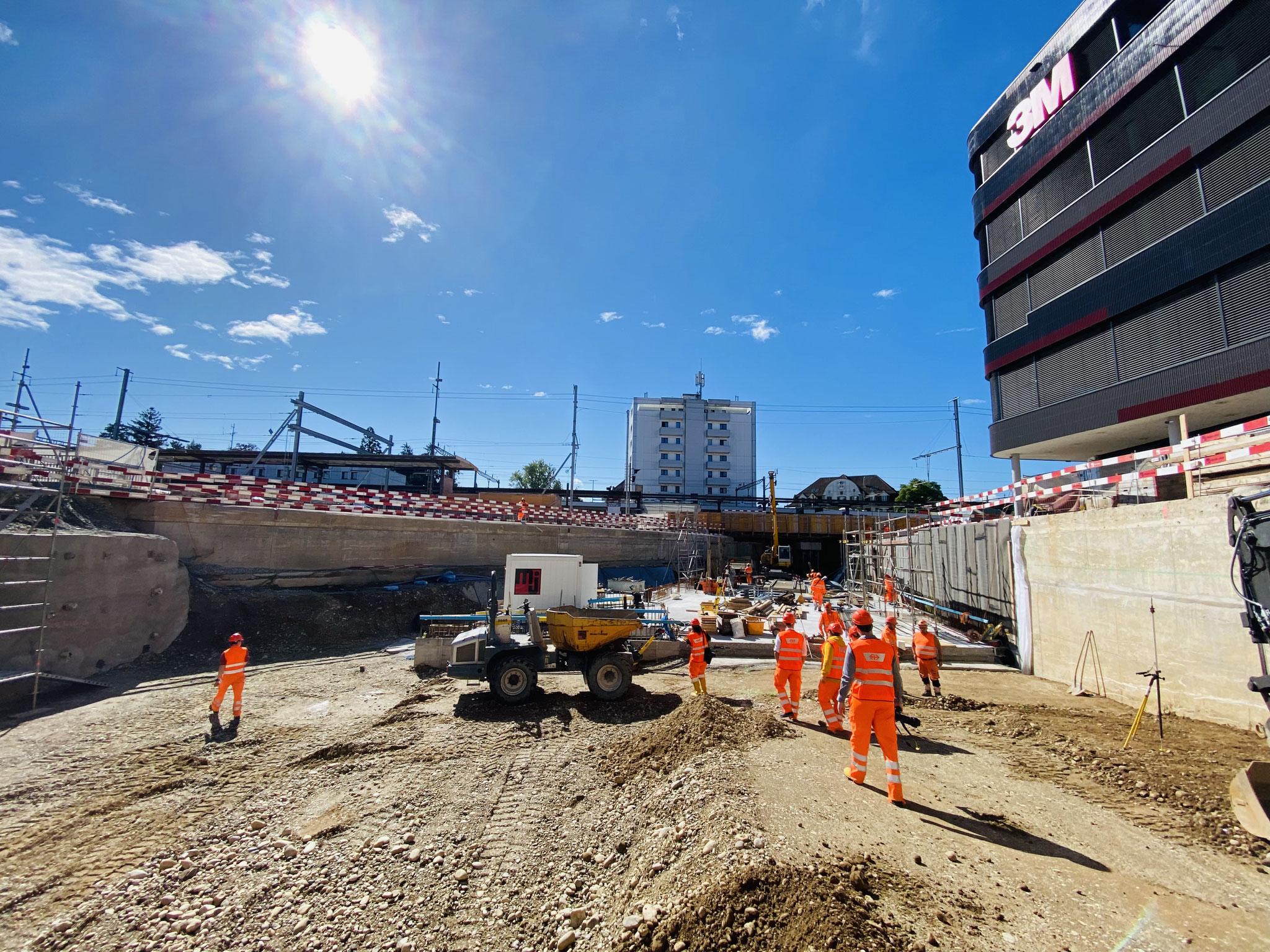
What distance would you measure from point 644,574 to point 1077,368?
74.1ft

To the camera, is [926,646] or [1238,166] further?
[1238,166]

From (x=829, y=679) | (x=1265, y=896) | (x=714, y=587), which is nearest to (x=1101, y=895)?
(x=1265, y=896)

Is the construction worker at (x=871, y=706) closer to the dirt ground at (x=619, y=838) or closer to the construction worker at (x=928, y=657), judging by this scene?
the dirt ground at (x=619, y=838)

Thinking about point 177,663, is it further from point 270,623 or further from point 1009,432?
point 1009,432

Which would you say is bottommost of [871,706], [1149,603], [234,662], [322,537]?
[234,662]

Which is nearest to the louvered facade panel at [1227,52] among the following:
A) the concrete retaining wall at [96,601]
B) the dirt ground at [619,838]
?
the dirt ground at [619,838]

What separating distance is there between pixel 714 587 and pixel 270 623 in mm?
17050

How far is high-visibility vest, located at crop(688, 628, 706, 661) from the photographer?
9414mm

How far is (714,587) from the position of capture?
2456 centimetres


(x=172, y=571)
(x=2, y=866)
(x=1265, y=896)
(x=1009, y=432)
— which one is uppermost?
(x=1009, y=432)

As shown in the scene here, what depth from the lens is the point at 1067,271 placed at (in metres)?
19.8

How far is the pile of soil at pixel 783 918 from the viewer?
10.2 feet

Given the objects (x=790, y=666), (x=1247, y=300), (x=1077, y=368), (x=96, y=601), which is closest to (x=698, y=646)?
(x=790, y=666)

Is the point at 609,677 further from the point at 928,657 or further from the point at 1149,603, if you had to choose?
the point at 1149,603
